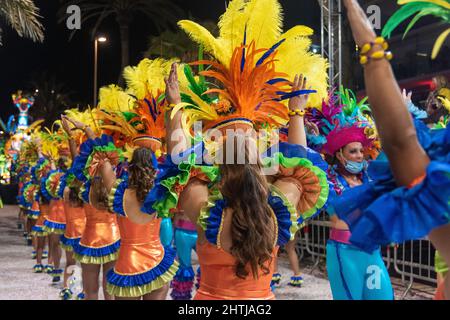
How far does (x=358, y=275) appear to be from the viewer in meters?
3.56

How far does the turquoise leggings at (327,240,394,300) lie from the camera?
3.52 meters

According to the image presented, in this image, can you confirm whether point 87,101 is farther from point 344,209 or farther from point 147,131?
point 344,209

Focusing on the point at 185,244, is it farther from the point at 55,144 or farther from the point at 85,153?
the point at 55,144

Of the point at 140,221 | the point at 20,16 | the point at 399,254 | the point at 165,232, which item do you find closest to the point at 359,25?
→ the point at 140,221

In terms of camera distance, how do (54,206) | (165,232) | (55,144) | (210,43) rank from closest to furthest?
(210,43) → (165,232) → (54,206) → (55,144)

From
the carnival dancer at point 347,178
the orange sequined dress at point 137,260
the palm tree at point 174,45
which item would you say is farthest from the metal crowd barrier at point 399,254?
the palm tree at point 174,45

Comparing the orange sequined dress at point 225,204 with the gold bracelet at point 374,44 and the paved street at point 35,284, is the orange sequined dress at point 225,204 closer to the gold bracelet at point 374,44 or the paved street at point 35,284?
the gold bracelet at point 374,44

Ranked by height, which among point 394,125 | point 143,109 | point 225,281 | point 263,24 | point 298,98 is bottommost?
point 225,281

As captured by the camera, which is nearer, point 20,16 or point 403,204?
point 403,204

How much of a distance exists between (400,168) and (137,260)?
2.87 metres

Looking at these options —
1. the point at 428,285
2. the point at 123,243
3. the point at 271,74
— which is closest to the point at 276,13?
the point at 271,74

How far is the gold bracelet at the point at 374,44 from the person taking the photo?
1.26m

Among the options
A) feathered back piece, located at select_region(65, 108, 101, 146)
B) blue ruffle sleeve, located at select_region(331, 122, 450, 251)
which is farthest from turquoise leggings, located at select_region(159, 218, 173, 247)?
blue ruffle sleeve, located at select_region(331, 122, 450, 251)

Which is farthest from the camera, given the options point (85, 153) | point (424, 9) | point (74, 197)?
point (74, 197)
